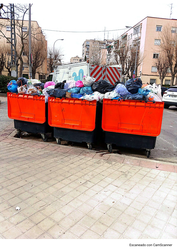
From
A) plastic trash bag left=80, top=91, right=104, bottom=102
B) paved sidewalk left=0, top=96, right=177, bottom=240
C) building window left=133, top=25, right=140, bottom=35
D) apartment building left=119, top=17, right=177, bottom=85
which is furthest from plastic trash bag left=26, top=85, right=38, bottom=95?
building window left=133, top=25, right=140, bottom=35

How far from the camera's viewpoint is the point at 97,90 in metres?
4.98

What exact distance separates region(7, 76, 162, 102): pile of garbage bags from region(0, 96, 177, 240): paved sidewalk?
1472 millimetres

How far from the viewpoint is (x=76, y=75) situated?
880 cm

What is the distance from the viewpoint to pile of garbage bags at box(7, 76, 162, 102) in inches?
173

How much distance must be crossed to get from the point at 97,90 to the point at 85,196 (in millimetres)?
3004

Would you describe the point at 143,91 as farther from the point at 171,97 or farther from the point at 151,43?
the point at 151,43

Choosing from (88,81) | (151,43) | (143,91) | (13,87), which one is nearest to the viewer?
(143,91)

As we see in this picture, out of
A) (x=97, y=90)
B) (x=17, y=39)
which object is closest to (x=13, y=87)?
(x=97, y=90)

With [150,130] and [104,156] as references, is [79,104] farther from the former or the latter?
[150,130]

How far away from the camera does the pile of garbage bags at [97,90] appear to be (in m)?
4.40

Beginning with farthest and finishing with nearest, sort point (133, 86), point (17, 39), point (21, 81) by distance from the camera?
→ 1. point (17, 39)
2. point (21, 81)
3. point (133, 86)

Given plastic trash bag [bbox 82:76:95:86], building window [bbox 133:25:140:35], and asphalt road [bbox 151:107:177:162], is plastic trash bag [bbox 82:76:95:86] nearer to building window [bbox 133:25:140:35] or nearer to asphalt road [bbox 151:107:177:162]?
asphalt road [bbox 151:107:177:162]

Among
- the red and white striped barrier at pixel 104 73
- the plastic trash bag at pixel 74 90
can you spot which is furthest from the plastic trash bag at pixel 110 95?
the red and white striped barrier at pixel 104 73
